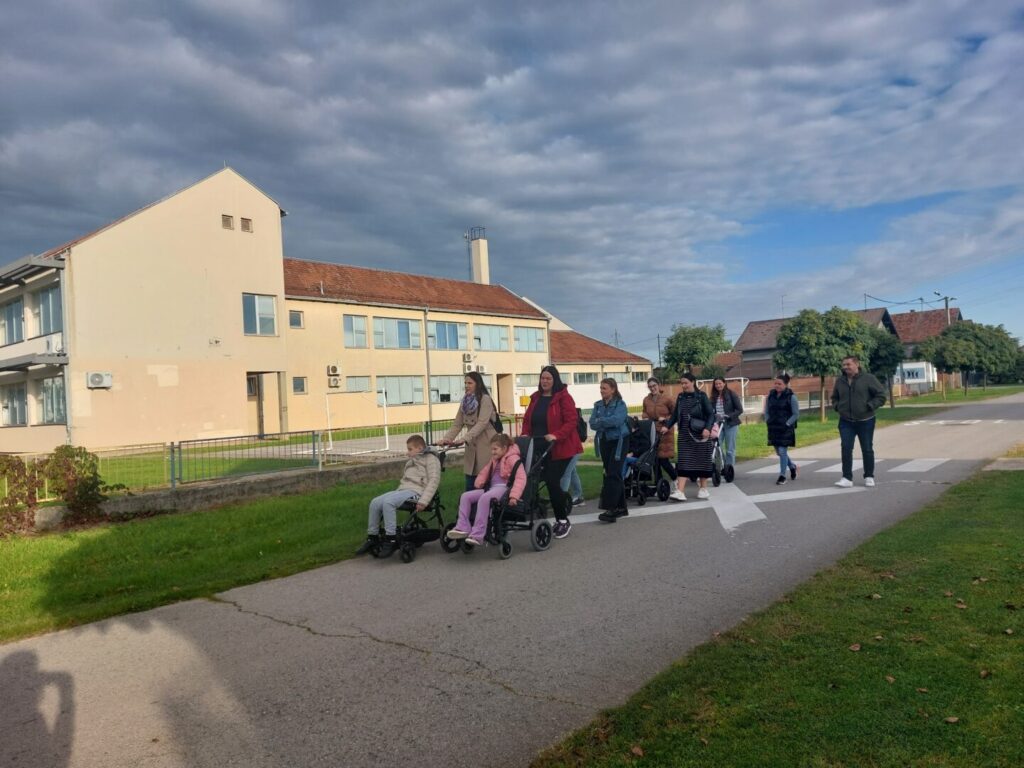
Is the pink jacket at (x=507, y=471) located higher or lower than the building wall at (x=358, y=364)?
lower

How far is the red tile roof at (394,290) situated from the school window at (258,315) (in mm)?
2846

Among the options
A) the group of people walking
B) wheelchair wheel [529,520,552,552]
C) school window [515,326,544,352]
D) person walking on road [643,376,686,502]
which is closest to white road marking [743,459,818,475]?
the group of people walking

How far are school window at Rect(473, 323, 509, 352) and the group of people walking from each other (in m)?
34.1

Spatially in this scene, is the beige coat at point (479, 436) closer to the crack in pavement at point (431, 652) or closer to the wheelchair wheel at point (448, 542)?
the wheelchair wheel at point (448, 542)

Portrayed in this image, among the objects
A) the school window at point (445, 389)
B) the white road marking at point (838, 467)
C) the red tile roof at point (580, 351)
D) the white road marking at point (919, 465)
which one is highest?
the red tile roof at point (580, 351)

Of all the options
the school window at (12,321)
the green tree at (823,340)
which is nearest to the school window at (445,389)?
the green tree at (823,340)

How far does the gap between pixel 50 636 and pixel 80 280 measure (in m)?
25.1

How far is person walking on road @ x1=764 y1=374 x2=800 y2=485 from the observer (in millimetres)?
12859

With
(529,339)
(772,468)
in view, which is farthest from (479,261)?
(772,468)

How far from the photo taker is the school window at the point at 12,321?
31.1 meters

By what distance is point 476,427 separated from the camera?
8586 mm

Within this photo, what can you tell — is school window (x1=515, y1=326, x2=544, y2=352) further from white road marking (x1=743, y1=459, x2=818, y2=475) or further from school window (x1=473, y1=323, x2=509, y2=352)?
white road marking (x1=743, y1=459, x2=818, y2=475)

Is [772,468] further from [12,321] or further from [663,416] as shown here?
[12,321]

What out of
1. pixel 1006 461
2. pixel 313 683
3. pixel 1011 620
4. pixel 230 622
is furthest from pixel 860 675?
pixel 1006 461
